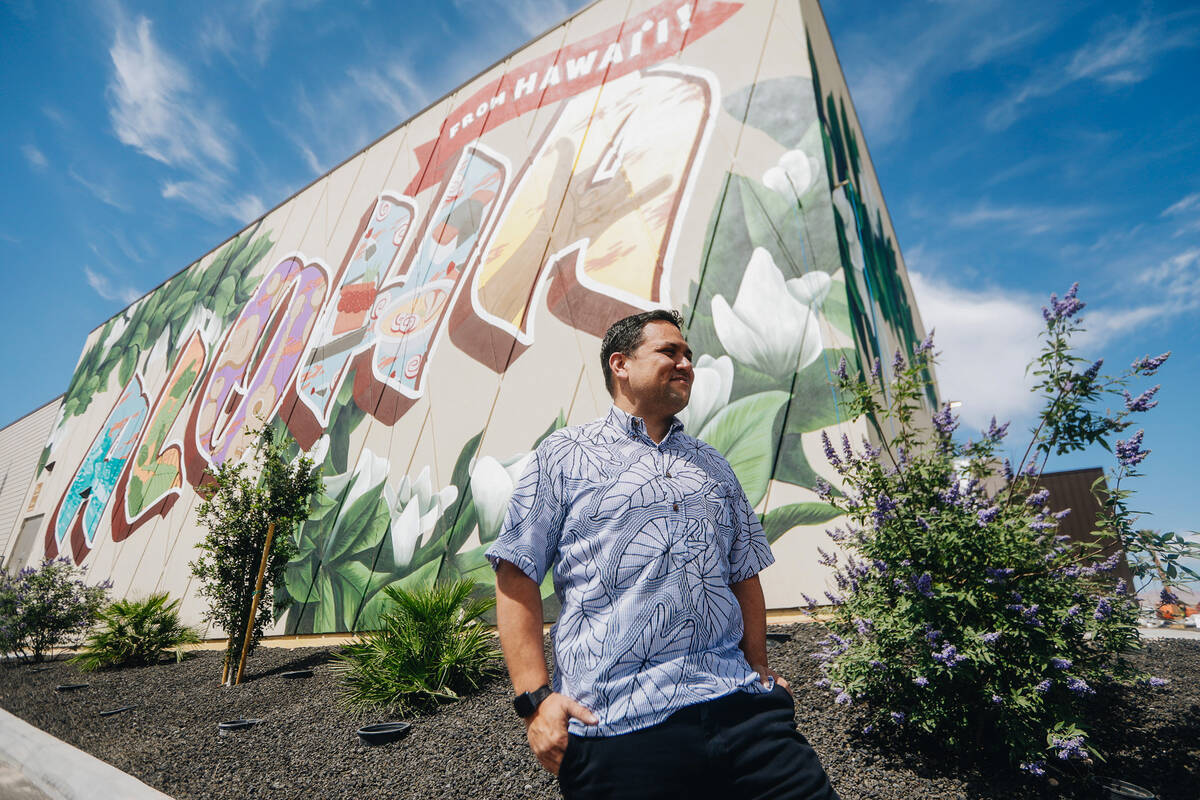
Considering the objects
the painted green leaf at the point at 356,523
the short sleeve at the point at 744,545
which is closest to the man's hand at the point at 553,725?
the short sleeve at the point at 744,545

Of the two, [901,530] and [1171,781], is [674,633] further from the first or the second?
[1171,781]

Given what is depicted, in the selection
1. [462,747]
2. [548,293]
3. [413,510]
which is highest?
[548,293]

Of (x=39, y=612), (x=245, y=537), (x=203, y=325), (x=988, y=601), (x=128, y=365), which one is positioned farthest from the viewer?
(x=128, y=365)

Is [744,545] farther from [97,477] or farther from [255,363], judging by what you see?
[97,477]

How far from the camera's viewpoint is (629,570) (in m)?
1.38

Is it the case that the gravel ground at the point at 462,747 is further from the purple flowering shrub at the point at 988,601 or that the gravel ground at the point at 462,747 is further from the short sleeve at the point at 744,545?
the short sleeve at the point at 744,545

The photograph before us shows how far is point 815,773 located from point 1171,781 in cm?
235

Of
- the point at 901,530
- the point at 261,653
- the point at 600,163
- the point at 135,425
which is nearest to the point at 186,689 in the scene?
the point at 261,653

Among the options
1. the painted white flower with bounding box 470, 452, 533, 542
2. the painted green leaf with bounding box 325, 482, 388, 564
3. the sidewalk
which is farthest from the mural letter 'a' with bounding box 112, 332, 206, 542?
the sidewalk

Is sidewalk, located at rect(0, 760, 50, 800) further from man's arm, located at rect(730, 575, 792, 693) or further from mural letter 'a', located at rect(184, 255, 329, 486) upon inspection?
mural letter 'a', located at rect(184, 255, 329, 486)

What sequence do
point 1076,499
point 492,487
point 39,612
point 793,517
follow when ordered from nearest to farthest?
1. point 793,517
2. point 492,487
3. point 39,612
4. point 1076,499

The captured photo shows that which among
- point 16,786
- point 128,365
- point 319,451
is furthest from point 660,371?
point 128,365

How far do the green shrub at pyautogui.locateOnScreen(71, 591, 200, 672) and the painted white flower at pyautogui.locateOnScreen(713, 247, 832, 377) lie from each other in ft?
27.3

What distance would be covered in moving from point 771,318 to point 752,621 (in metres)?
4.75
